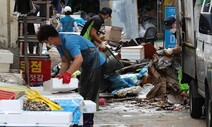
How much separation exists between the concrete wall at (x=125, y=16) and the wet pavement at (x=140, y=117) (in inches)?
423

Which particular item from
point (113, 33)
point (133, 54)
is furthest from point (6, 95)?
point (113, 33)

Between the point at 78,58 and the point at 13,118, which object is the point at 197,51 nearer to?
the point at 78,58

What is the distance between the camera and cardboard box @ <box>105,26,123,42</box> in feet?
59.7

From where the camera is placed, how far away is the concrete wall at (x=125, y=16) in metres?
21.8

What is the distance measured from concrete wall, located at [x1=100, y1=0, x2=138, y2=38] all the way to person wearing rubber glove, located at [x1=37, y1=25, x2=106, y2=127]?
12.2m

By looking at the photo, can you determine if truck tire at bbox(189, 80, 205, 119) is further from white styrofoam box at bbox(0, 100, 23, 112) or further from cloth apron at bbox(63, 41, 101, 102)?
white styrofoam box at bbox(0, 100, 23, 112)

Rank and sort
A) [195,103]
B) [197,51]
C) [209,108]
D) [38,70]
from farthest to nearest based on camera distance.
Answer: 1. [195,103]
2. [38,70]
3. [197,51]
4. [209,108]

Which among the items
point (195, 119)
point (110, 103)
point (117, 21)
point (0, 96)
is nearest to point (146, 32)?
point (117, 21)

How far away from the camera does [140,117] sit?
10.1 m

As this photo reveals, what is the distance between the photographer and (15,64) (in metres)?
8.99

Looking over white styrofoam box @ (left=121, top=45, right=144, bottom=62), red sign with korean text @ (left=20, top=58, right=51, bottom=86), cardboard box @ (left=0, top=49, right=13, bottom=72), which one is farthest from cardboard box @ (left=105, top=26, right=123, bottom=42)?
cardboard box @ (left=0, top=49, right=13, bottom=72)

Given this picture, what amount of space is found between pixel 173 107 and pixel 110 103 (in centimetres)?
145

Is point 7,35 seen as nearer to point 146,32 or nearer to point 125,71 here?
point 125,71

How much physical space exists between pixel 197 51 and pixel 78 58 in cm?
256
